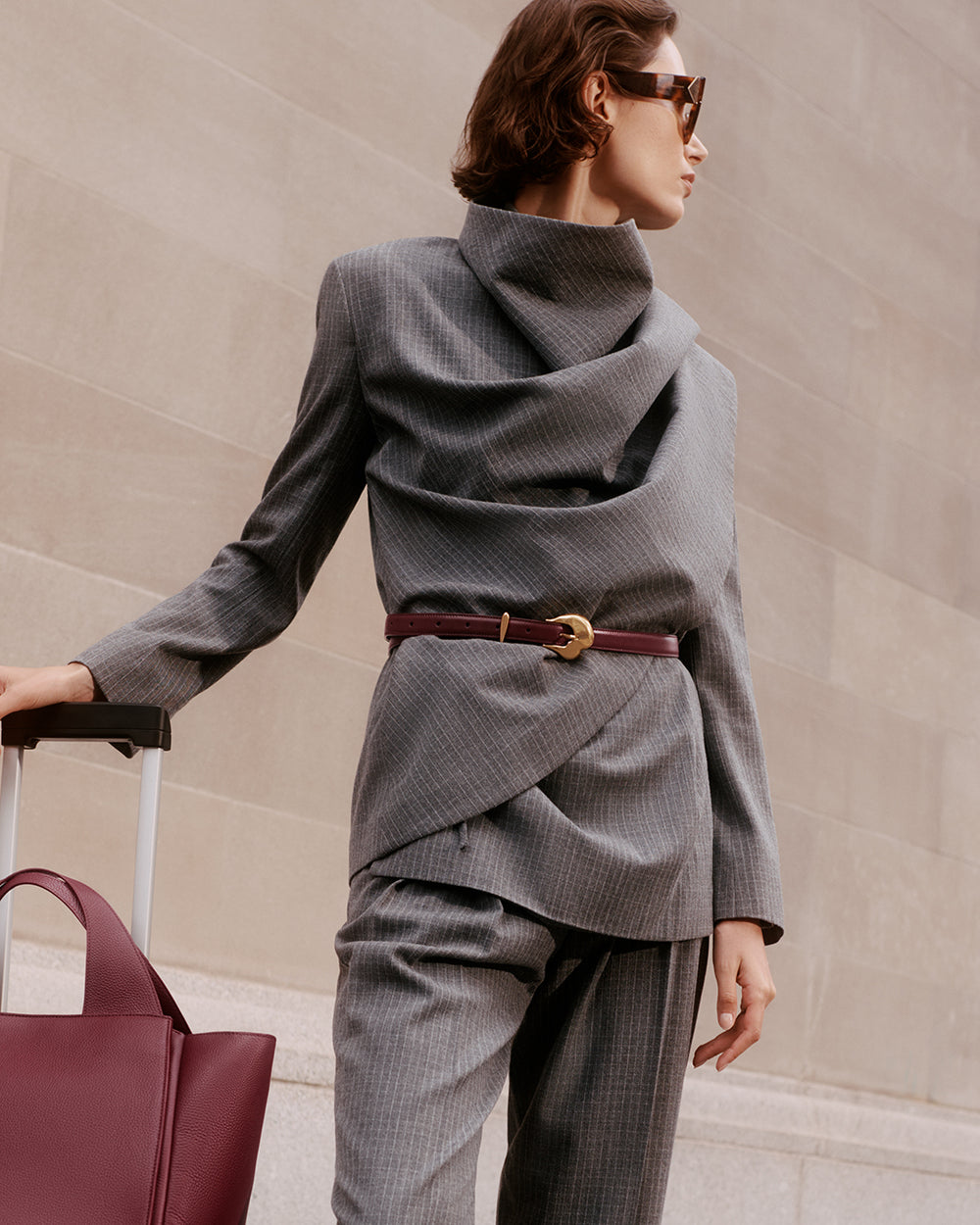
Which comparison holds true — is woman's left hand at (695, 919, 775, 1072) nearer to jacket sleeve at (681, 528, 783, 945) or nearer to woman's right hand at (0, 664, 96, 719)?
jacket sleeve at (681, 528, 783, 945)

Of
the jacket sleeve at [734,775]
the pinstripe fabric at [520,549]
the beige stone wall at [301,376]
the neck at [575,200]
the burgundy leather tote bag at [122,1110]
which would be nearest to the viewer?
the burgundy leather tote bag at [122,1110]

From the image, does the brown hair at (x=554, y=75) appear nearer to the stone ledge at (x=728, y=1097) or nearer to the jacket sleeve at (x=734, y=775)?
the jacket sleeve at (x=734, y=775)

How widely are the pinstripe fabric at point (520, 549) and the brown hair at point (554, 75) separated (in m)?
0.09

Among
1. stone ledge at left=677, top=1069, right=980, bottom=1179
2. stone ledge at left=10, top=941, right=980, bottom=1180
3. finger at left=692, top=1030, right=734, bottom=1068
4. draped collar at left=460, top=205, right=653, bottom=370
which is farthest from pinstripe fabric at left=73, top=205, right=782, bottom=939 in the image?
stone ledge at left=677, top=1069, right=980, bottom=1179

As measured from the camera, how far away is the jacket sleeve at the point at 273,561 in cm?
152

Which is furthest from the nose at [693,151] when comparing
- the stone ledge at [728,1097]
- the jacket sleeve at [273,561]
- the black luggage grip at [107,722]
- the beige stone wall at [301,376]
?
the stone ledge at [728,1097]

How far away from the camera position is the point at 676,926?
1.41 metres

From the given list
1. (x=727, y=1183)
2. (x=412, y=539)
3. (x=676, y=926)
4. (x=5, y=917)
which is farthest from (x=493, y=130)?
(x=727, y=1183)

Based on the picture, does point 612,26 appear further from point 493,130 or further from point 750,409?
point 750,409

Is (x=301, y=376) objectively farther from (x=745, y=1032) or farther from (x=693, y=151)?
(x=745, y=1032)

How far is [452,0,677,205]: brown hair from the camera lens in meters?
1.56

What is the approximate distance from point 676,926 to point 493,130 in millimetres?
789

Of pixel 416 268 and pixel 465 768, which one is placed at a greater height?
pixel 416 268

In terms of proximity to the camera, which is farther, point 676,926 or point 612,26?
point 612,26
